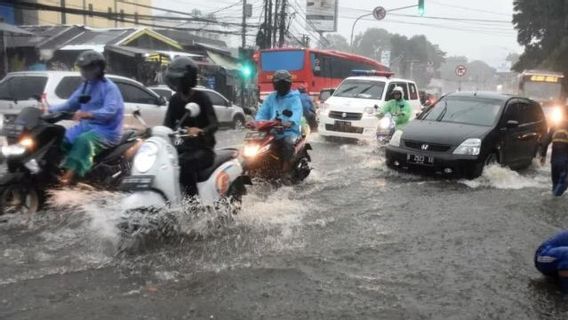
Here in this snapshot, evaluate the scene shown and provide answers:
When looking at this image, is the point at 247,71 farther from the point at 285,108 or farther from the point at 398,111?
the point at 285,108

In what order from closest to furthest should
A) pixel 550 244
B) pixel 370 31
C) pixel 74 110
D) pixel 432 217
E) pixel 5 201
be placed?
pixel 550 244 → pixel 5 201 → pixel 74 110 → pixel 432 217 → pixel 370 31

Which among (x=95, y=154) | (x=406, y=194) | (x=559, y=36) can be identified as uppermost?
(x=559, y=36)

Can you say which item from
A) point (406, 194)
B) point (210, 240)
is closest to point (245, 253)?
point (210, 240)

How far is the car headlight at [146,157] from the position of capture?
4.86 meters

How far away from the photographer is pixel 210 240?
555cm

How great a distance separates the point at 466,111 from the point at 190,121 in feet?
20.5

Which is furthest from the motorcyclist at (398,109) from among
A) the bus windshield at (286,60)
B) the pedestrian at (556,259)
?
the bus windshield at (286,60)

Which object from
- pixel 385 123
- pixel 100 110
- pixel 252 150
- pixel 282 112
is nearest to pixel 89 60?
pixel 100 110

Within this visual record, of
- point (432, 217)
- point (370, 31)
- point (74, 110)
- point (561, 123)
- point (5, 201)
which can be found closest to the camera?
point (5, 201)

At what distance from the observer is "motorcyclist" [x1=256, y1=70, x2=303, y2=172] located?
7.94m

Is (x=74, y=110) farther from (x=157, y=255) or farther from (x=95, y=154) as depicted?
(x=157, y=255)

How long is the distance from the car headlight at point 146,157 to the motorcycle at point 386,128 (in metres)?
8.53

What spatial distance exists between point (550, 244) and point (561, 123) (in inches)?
166

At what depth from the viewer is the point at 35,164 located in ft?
18.9
